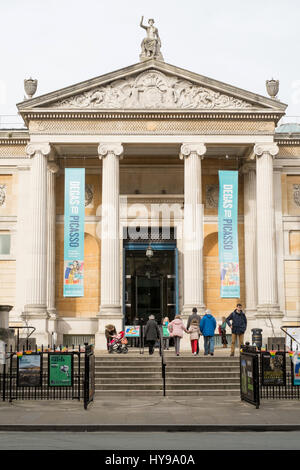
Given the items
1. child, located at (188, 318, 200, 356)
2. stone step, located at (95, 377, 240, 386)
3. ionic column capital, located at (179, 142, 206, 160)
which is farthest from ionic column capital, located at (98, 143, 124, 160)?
stone step, located at (95, 377, 240, 386)

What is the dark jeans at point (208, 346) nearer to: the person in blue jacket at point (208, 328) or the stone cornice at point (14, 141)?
the person in blue jacket at point (208, 328)

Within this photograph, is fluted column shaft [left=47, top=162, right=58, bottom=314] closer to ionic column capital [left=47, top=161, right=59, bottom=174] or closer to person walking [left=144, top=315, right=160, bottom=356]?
ionic column capital [left=47, top=161, right=59, bottom=174]

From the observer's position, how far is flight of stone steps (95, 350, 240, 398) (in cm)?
1917

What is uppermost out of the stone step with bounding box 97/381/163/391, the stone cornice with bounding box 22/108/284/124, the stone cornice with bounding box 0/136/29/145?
the stone cornice with bounding box 22/108/284/124

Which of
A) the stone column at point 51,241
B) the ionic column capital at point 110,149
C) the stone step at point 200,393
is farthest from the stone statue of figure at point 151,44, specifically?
the stone step at point 200,393

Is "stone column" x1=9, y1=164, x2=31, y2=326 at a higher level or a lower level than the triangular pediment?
lower

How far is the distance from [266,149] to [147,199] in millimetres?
6558

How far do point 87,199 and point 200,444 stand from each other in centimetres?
2364

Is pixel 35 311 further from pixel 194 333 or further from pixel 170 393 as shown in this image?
pixel 170 393

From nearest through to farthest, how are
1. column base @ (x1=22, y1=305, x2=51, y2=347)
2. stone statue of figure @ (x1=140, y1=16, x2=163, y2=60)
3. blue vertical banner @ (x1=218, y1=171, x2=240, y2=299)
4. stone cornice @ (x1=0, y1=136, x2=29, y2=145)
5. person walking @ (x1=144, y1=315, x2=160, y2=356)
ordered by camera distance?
person walking @ (x1=144, y1=315, x2=160, y2=356) < column base @ (x1=22, y1=305, x2=51, y2=347) < blue vertical banner @ (x1=218, y1=171, x2=240, y2=299) < stone statue of figure @ (x1=140, y1=16, x2=163, y2=60) < stone cornice @ (x1=0, y1=136, x2=29, y2=145)

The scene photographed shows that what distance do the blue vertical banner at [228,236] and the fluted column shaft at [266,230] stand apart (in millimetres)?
1036

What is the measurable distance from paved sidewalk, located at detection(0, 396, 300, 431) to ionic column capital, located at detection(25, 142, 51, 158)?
49.1 ft

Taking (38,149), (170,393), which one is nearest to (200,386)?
(170,393)
